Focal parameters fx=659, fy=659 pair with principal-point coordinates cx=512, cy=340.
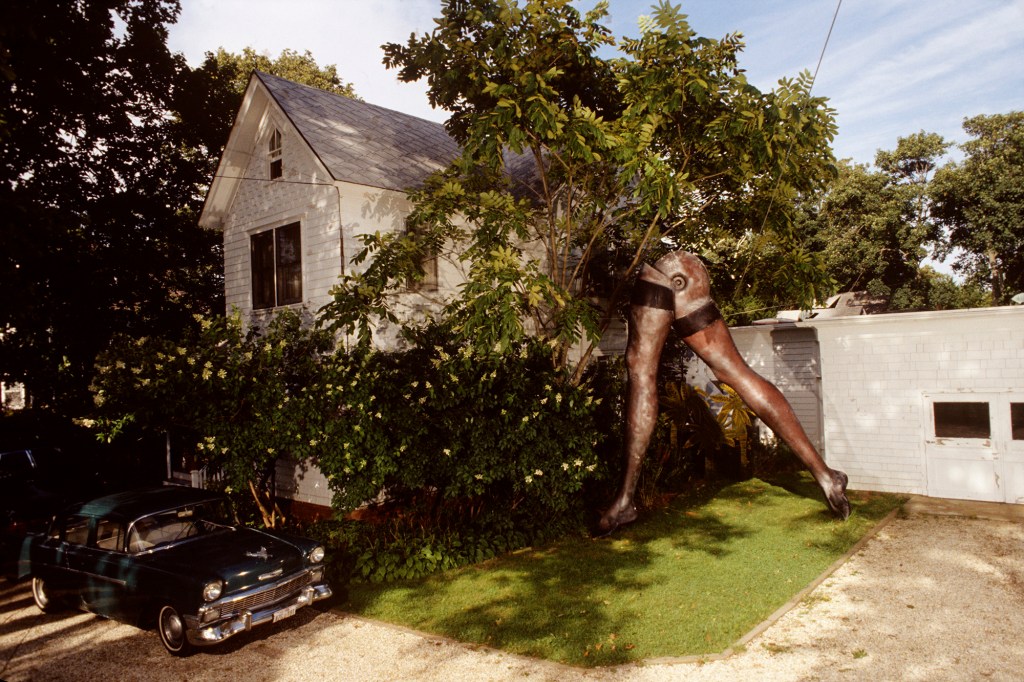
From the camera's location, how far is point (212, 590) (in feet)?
22.4

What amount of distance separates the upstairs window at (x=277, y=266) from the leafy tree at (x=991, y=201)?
32.3 metres

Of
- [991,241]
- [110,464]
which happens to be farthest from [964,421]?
[991,241]

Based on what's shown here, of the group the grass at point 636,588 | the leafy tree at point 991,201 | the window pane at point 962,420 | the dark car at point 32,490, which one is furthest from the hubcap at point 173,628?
the leafy tree at point 991,201

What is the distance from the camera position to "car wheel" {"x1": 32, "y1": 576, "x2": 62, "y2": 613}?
8.67m

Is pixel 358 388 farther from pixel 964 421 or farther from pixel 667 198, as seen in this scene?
pixel 964 421

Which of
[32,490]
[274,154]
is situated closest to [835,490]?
[274,154]

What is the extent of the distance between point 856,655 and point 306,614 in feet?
20.7

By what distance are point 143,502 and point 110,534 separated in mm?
486

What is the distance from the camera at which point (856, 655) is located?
6.46m

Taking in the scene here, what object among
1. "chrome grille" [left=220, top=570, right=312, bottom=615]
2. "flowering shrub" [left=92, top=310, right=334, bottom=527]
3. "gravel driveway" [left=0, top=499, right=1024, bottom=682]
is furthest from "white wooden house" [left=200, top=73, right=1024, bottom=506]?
"chrome grille" [left=220, top=570, right=312, bottom=615]

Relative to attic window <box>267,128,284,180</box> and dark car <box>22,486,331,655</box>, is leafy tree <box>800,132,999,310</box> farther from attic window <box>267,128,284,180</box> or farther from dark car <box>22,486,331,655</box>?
dark car <box>22,486,331,655</box>

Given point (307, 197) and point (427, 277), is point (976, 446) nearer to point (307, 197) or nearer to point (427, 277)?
point (427, 277)

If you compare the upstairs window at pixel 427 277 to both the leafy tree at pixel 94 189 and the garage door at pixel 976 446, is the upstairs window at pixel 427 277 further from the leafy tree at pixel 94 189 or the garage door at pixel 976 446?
the garage door at pixel 976 446

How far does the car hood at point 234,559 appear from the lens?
7051 millimetres
